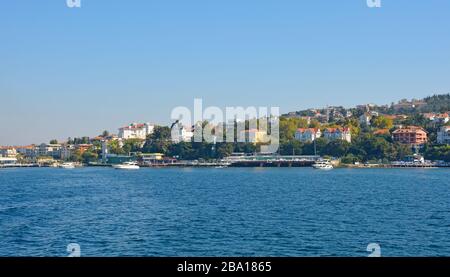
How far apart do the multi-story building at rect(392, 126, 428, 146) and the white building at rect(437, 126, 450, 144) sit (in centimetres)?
141

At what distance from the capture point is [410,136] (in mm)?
50531

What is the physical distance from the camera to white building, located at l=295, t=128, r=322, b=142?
50.9m

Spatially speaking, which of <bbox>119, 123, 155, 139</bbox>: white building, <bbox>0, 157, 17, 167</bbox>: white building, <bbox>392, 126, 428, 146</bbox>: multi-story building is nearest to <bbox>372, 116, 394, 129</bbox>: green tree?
<bbox>392, 126, 428, 146</bbox>: multi-story building

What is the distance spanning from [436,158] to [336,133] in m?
9.52

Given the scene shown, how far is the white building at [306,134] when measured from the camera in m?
50.9

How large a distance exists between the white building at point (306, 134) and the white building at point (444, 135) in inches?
453

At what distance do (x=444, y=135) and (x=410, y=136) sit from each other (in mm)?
Answer: 3088

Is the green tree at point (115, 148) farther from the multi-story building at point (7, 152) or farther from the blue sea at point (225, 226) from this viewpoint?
the blue sea at point (225, 226)

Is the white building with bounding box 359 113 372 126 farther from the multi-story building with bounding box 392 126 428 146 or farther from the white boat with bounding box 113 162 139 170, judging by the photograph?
the white boat with bounding box 113 162 139 170

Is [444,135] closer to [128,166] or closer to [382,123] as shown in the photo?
[382,123]

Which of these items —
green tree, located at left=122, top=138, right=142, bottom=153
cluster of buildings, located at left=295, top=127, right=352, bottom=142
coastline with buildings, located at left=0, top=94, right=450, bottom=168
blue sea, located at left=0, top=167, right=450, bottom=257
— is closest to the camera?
blue sea, located at left=0, top=167, right=450, bottom=257

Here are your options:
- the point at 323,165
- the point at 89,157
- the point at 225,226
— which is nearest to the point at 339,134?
the point at 323,165
